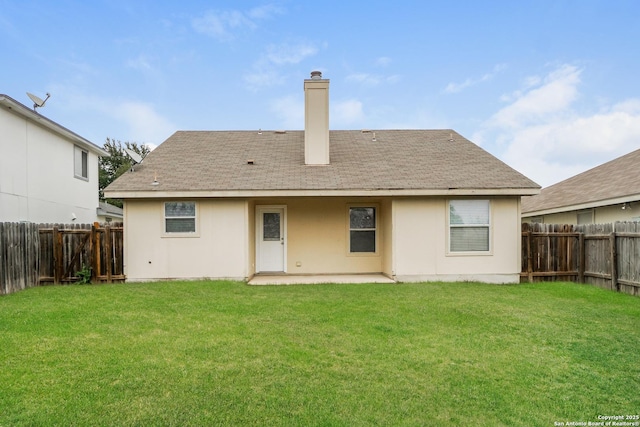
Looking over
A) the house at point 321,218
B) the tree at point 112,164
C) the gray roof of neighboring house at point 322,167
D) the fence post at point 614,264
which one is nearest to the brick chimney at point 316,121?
the house at point 321,218

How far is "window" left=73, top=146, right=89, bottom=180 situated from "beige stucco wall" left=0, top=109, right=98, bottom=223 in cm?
26

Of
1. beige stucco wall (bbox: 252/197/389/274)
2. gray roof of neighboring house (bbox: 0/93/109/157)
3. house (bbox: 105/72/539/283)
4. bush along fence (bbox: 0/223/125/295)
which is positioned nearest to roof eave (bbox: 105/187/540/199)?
house (bbox: 105/72/539/283)

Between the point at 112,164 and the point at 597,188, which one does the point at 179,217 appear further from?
the point at 112,164

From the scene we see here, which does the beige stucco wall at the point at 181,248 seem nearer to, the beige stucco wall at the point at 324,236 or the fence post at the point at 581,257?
the beige stucco wall at the point at 324,236

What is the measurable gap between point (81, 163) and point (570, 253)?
17487 mm

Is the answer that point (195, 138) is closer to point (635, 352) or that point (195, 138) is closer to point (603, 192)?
point (635, 352)

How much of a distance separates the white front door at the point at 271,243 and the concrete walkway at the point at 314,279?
1.41ft

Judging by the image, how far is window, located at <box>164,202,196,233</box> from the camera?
367 inches

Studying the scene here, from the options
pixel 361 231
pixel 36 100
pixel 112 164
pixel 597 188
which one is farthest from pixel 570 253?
pixel 112 164

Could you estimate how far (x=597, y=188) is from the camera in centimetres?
1238

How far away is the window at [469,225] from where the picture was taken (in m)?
9.43

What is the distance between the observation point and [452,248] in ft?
30.9

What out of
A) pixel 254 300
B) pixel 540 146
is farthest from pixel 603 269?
pixel 540 146

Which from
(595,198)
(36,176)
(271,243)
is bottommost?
(271,243)
